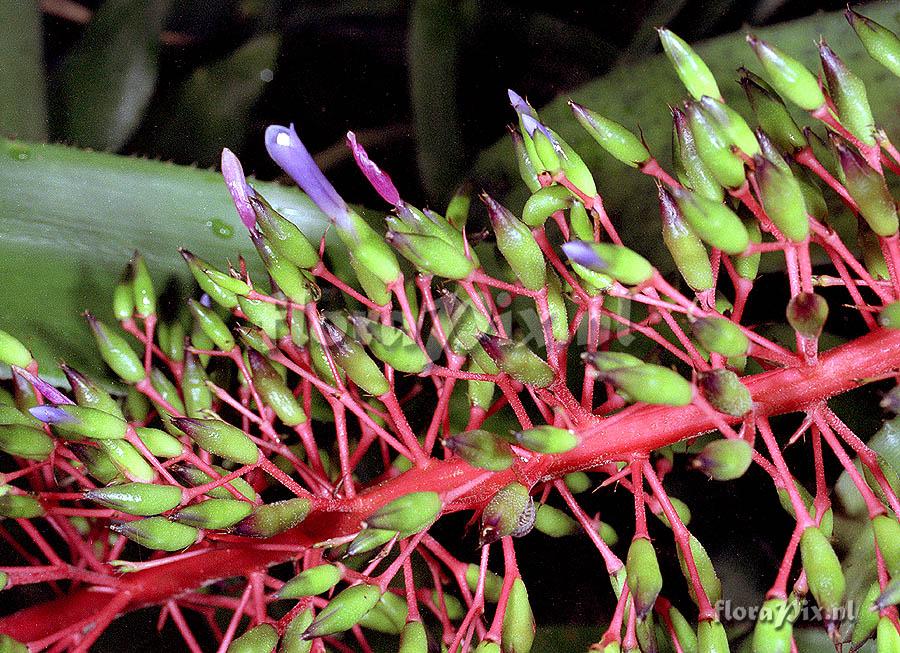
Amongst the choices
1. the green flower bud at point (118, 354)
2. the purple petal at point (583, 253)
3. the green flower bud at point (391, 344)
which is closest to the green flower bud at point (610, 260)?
the purple petal at point (583, 253)

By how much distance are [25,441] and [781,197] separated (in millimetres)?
431

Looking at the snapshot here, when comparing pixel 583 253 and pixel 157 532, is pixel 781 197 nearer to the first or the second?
pixel 583 253

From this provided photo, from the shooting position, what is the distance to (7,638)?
490mm

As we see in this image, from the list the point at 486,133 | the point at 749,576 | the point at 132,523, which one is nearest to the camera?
the point at 132,523

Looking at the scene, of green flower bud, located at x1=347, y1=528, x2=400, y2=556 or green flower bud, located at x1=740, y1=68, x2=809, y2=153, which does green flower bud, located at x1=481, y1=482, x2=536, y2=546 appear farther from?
green flower bud, located at x1=740, y1=68, x2=809, y2=153

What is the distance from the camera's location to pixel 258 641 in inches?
18.8

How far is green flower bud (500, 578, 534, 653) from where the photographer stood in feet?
1.61

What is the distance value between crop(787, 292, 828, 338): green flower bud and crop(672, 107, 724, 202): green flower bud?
83mm

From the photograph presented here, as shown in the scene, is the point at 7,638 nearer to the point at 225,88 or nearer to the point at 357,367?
the point at 357,367

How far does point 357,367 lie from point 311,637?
0.47 ft

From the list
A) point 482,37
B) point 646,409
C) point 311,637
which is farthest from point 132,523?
point 482,37

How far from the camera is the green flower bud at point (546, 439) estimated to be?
43cm

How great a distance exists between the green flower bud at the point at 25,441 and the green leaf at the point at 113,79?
458 mm

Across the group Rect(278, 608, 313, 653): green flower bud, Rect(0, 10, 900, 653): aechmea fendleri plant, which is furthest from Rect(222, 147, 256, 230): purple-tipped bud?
Rect(278, 608, 313, 653): green flower bud
